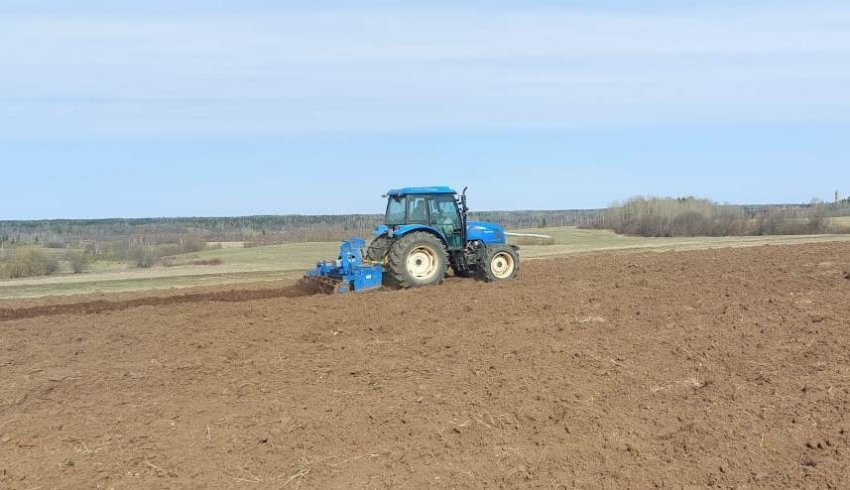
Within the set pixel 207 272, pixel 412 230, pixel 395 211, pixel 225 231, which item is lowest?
pixel 225 231

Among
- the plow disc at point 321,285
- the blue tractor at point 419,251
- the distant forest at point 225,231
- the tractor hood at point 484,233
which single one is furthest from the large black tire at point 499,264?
the distant forest at point 225,231

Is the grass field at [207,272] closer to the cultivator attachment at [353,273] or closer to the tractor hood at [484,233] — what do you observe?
the cultivator attachment at [353,273]

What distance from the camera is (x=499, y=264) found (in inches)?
688

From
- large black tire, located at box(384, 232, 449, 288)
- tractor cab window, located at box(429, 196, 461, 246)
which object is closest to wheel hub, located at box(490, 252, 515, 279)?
tractor cab window, located at box(429, 196, 461, 246)

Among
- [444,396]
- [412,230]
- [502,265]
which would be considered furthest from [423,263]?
[444,396]

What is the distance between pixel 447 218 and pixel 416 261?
3.62 ft

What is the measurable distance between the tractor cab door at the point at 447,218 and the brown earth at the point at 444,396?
9.93 ft

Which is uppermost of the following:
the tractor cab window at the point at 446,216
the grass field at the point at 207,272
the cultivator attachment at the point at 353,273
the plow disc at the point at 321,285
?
the tractor cab window at the point at 446,216

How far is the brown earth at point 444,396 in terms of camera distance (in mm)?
6820

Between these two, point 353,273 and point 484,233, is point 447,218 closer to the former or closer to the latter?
point 484,233

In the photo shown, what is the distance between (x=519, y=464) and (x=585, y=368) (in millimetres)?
2622

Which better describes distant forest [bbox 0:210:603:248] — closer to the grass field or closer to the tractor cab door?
the grass field

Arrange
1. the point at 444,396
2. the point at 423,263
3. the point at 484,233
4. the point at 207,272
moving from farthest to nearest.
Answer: the point at 207,272, the point at 484,233, the point at 423,263, the point at 444,396

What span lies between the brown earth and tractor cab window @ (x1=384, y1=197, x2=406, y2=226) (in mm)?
3117
